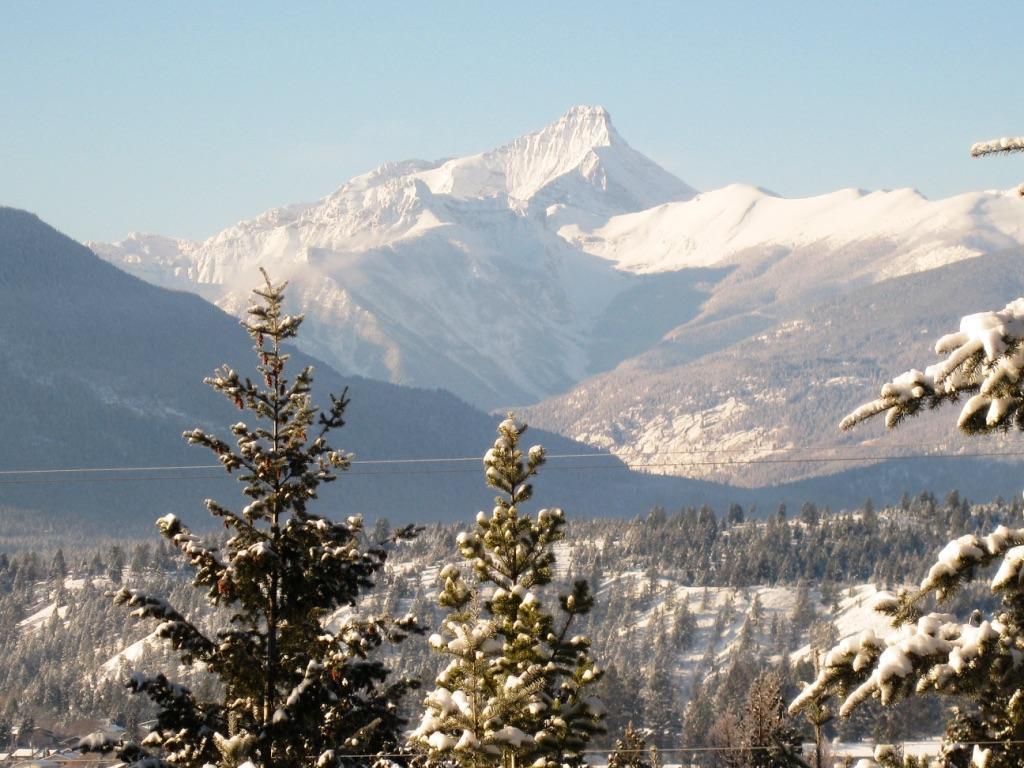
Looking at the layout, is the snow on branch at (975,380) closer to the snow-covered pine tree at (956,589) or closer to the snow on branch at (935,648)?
the snow-covered pine tree at (956,589)

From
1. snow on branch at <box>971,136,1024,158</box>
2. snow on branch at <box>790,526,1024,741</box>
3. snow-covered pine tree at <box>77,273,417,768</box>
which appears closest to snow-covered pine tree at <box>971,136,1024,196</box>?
snow on branch at <box>971,136,1024,158</box>

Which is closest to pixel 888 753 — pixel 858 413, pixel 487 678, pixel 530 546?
pixel 858 413

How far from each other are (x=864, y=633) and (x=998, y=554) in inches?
48.7

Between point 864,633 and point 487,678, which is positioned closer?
point 864,633

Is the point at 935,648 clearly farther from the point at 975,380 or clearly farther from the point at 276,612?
the point at 276,612

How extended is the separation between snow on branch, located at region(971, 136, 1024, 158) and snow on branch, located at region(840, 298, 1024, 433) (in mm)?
1123

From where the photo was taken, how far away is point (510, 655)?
2967cm

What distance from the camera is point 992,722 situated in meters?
17.7

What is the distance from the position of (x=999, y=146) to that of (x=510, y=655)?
18.2 m

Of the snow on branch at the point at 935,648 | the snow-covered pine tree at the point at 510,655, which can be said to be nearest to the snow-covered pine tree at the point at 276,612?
the snow-covered pine tree at the point at 510,655

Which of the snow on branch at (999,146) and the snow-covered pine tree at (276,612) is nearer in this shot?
the snow on branch at (999,146)

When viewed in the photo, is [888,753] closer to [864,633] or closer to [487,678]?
[864,633]

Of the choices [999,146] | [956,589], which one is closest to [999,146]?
[999,146]

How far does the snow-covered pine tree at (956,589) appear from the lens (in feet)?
41.8
